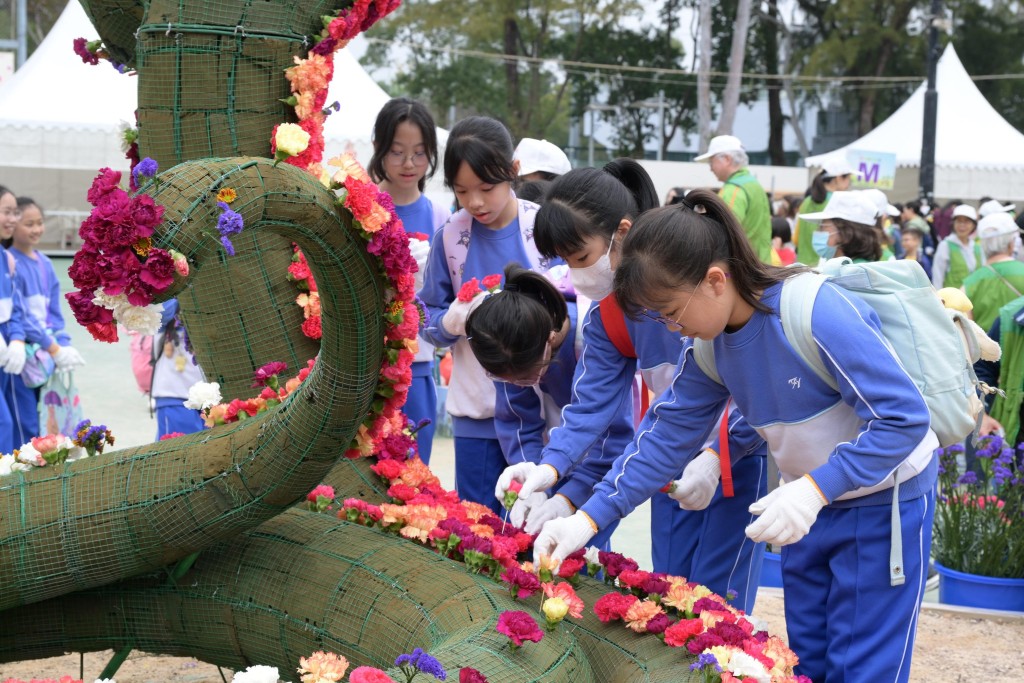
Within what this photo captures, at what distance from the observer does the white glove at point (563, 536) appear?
2857mm

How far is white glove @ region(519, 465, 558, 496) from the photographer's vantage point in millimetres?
2998

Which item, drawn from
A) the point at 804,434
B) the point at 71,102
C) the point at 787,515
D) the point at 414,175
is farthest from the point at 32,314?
the point at 71,102

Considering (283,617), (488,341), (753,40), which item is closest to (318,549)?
(283,617)

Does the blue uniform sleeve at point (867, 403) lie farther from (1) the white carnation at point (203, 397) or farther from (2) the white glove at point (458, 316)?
(1) the white carnation at point (203, 397)

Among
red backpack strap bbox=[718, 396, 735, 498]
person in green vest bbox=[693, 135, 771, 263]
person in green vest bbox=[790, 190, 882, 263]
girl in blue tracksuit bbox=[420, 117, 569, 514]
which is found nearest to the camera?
red backpack strap bbox=[718, 396, 735, 498]

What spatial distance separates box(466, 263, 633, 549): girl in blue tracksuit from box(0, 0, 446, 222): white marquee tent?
9.81m

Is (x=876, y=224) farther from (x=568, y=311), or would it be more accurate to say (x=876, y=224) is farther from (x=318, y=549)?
(x=318, y=549)

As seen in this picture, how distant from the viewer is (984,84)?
3117 centimetres

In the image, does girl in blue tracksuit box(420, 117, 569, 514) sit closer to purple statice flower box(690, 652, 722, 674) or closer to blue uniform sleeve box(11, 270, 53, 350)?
purple statice flower box(690, 652, 722, 674)

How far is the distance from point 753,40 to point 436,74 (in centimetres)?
923

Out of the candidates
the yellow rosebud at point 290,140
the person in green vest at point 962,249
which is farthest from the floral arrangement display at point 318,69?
the person in green vest at point 962,249

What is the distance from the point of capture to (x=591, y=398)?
3.25 metres

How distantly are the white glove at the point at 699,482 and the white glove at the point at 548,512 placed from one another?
1.05 feet

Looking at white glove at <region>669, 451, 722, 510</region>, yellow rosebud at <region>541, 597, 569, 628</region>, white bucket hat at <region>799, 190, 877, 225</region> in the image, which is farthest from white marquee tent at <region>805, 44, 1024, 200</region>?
yellow rosebud at <region>541, 597, 569, 628</region>
